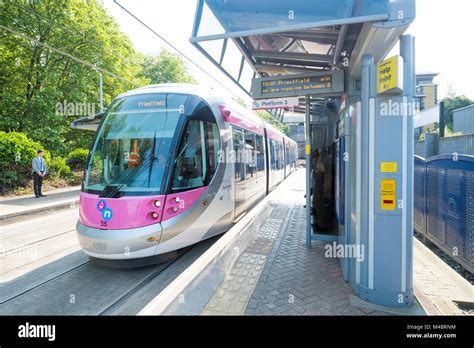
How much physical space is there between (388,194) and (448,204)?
8.34 feet

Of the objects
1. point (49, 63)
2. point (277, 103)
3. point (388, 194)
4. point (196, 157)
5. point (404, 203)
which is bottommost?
point (404, 203)

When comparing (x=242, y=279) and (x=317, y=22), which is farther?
(x=242, y=279)

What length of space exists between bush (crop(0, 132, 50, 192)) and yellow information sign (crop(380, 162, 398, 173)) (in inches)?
560

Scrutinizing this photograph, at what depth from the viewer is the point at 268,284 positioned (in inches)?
157

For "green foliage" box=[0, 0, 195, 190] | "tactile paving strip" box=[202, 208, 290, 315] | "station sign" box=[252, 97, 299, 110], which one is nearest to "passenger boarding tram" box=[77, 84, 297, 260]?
"station sign" box=[252, 97, 299, 110]

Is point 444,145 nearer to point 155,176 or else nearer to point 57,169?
point 155,176

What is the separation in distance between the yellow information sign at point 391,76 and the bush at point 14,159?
14.3 metres

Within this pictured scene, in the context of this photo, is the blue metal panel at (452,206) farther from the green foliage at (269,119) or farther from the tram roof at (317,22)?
the green foliage at (269,119)

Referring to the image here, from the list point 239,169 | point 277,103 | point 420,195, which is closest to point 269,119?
point 239,169

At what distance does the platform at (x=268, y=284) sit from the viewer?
10.6 feet
